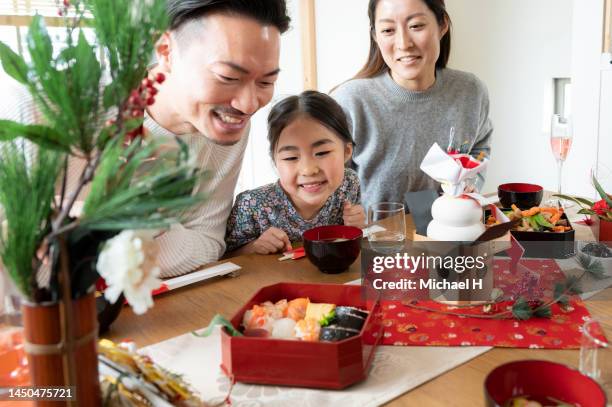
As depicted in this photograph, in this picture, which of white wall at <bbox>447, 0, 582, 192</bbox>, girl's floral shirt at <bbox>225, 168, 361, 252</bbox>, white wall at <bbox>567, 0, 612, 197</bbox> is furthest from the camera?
white wall at <bbox>447, 0, 582, 192</bbox>

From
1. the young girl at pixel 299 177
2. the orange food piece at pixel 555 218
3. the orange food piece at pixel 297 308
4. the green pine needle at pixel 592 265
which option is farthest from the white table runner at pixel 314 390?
the young girl at pixel 299 177

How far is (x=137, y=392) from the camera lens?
2.29ft

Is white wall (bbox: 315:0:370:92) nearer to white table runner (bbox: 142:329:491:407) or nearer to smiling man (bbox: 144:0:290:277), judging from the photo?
smiling man (bbox: 144:0:290:277)

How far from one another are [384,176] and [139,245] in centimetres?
174

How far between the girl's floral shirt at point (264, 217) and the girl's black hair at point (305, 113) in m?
0.14

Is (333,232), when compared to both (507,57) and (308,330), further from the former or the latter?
(507,57)

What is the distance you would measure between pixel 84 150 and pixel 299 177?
3.50 feet

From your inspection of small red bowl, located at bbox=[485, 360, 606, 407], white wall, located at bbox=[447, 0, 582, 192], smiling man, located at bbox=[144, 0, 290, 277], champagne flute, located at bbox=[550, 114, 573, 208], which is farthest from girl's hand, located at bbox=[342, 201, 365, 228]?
white wall, located at bbox=[447, 0, 582, 192]

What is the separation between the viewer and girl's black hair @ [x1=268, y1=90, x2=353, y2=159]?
1.64 metres

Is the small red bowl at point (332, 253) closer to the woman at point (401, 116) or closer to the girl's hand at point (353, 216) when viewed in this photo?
the girl's hand at point (353, 216)

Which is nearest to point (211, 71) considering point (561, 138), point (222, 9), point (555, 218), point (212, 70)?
point (212, 70)

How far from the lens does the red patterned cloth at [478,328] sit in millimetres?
936

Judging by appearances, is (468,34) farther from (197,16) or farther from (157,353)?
(157,353)

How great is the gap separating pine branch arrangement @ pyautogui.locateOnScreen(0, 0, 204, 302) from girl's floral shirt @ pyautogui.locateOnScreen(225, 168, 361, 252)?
1102 millimetres
